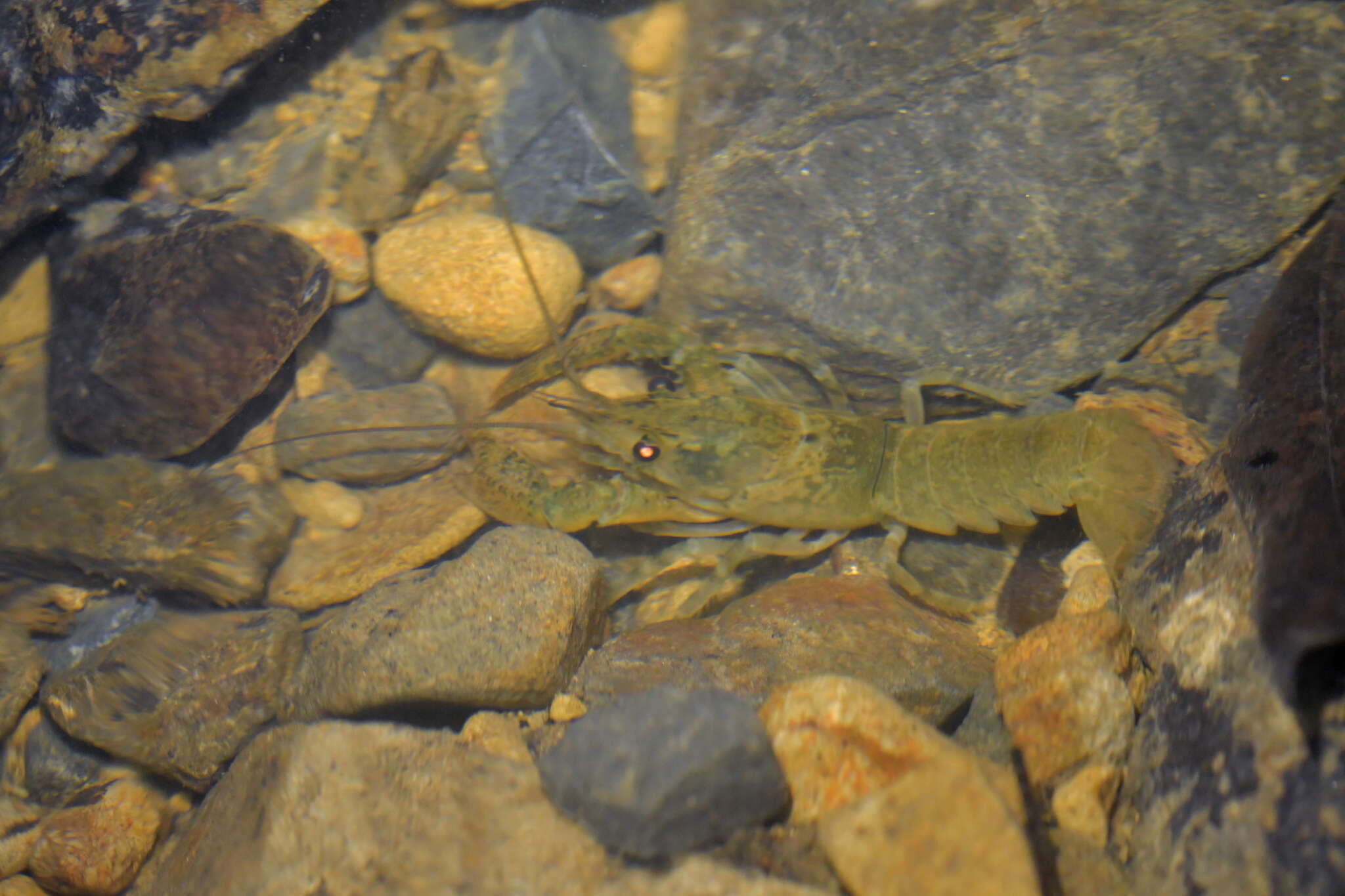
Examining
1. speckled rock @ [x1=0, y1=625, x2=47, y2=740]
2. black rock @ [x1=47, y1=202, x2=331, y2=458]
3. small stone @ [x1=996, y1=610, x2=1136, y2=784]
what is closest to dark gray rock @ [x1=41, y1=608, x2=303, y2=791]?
speckled rock @ [x1=0, y1=625, x2=47, y2=740]

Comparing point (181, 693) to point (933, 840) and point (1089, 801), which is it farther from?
point (1089, 801)

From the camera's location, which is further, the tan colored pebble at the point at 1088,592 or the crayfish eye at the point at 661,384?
the crayfish eye at the point at 661,384

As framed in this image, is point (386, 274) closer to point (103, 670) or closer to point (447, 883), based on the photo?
point (103, 670)

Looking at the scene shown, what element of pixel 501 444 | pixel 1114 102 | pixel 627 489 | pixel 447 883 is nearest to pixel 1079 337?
pixel 1114 102

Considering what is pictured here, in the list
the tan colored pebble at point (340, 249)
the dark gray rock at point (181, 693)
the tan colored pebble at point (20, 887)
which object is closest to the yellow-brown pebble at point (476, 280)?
the tan colored pebble at point (340, 249)

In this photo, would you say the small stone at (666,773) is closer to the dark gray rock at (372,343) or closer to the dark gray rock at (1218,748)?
the dark gray rock at (1218,748)

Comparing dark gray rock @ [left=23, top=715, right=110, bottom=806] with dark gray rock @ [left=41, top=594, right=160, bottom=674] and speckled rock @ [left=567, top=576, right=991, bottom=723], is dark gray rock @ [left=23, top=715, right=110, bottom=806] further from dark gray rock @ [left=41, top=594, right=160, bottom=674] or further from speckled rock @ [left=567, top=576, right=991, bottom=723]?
speckled rock @ [left=567, top=576, right=991, bottom=723]
